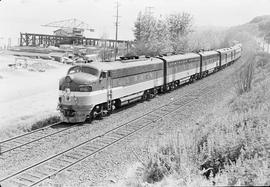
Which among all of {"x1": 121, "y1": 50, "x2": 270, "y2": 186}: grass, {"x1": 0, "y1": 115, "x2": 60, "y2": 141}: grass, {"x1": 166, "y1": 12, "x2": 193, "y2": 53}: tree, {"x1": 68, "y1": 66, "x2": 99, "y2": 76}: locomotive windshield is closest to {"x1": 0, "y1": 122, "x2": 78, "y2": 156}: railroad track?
{"x1": 0, "y1": 115, "x2": 60, "y2": 141}: grass

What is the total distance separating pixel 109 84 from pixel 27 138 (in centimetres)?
575

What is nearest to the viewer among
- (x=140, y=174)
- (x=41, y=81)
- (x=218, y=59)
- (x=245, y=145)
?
(x=245, y=145)

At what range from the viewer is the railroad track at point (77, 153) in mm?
11609

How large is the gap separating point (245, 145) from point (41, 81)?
111ft

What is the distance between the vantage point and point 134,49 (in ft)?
217

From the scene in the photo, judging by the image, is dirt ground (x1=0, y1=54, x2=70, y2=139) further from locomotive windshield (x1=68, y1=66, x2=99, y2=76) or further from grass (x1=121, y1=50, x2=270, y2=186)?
grass (x1=121, y1=50, x2=270, y2=186)

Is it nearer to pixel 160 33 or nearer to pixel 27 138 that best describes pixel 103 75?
pixel 27 138

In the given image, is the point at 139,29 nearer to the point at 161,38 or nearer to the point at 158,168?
the point at 161,38

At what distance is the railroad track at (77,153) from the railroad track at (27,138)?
2004 millimetres

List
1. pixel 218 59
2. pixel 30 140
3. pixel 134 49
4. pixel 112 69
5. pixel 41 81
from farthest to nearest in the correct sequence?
pixel 134 49, pixel 218 59, pixel 41 81, pixel 112 69, pixel 30 140

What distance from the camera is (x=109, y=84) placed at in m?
20.0

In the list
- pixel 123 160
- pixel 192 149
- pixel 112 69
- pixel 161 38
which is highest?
pixel 161 38

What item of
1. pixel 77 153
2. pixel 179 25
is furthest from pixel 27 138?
pixel 179 25

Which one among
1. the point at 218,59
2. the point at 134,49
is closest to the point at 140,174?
the point at 218,59
